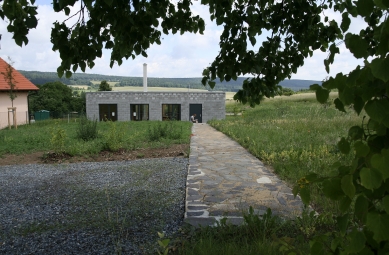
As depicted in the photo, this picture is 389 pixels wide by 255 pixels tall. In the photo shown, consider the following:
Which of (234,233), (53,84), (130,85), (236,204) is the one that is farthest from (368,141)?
(53,84)

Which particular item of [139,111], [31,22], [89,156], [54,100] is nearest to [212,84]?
[31,22]

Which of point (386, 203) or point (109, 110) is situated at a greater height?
point (386, 203)

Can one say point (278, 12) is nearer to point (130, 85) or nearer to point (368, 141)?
point (368, 141)

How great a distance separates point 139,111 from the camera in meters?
27.8

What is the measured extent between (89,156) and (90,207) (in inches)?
165

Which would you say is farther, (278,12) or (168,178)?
(168,178)

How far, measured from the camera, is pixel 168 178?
555 cm

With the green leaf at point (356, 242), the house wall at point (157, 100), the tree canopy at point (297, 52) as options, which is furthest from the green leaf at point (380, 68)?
the house wall at point (157, 100)

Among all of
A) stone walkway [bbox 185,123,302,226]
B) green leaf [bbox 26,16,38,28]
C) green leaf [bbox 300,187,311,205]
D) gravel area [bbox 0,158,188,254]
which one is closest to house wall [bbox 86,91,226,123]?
stone walkway [bbox 185,123,302,226]

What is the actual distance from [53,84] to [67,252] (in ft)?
175

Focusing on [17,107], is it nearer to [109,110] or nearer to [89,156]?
[109,110]

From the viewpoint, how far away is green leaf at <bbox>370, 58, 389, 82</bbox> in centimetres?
85

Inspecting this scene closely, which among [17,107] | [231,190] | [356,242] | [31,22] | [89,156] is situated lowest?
[89,156]

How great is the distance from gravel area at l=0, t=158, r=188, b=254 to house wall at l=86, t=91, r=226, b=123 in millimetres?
20605
